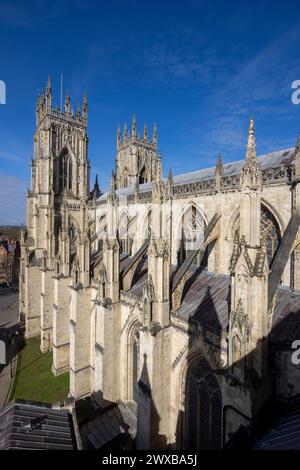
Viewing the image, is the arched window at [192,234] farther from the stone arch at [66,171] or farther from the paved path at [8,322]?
the stone arch at [66,171]

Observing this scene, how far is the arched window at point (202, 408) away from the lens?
1109cm

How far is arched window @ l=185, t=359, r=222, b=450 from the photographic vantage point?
11.1 meters

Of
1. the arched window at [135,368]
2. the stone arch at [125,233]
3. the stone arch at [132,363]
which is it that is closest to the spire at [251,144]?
the stone arch at [132,363]

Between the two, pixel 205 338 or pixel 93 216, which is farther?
pixel 93 216

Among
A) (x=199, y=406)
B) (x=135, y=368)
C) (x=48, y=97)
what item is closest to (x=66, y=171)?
(x=48, y=97)

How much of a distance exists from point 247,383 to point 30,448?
7537mm

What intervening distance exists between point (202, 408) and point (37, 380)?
16.5m

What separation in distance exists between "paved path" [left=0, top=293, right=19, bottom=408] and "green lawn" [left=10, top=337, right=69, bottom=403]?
1.97ft

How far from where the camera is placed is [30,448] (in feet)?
26.9

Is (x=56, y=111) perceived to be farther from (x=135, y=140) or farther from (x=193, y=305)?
(x=193, y=305)

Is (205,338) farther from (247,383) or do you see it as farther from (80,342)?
(80,342)

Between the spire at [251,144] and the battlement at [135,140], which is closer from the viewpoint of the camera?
the spire at [251,144]
